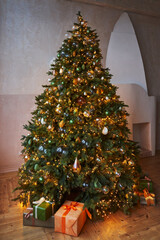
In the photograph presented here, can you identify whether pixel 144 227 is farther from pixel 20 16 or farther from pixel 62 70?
pixel 20 16

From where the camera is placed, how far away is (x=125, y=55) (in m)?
4.05

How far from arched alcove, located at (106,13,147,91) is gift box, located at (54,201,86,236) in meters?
2.98

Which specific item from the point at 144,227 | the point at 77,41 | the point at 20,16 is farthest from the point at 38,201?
the point at 20,16

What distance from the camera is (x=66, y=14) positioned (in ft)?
11.5

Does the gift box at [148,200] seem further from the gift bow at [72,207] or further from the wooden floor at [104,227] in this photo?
the gift bow at [72,207]

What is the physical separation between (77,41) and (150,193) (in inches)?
85.1

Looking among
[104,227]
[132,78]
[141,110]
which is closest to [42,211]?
[104,227]

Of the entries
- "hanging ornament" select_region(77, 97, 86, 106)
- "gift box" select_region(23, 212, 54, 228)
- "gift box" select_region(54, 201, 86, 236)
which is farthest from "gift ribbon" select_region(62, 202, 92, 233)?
"hanging ornament" select_region(77, 97, 86, 106)

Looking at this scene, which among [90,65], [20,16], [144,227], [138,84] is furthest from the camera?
[138,84]

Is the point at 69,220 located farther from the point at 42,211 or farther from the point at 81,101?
the point at 81,101

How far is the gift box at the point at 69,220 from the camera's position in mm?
1784

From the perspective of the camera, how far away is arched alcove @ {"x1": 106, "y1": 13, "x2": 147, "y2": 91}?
385 centimetres

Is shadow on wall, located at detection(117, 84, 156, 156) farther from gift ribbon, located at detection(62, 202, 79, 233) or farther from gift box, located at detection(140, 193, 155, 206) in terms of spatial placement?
gift ribbon, located at detection(62, 202, 79, 233)

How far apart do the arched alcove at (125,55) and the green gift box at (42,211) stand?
120 inches
